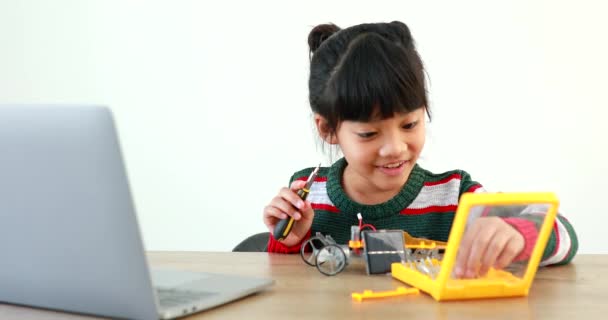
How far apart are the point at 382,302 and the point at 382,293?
23mm

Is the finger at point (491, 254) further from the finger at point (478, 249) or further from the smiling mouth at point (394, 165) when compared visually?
the smiling mouth at point (394, 165)

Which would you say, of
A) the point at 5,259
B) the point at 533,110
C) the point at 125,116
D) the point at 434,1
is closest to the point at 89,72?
the point at 125,116

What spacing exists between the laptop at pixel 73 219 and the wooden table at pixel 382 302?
0.17ft

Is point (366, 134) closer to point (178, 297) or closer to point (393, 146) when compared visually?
point (393, 146)

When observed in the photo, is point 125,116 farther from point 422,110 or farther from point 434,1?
point 422,110

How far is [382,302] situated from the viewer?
0.87 metres

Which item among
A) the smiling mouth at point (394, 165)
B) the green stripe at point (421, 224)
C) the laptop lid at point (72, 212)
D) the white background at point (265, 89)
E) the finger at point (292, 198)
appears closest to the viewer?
the laptop lid at point (72, 212)

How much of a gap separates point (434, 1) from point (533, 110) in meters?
0.48

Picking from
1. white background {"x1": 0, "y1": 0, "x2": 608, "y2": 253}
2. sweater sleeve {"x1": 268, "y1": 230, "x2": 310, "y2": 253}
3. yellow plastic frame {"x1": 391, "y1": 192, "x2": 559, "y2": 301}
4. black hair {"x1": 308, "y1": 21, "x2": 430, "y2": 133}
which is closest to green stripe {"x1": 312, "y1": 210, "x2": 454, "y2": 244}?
sweater sleeve {"x1": 268, "y1": 230, "x2": 310, "y2": 253}

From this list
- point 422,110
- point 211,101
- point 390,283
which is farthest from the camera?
point 211,101

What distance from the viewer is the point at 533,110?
2.52 meters

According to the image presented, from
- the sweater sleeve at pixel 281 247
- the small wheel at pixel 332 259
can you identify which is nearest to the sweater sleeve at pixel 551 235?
the small wheel at pixel 332 259

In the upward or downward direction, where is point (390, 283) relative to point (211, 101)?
upward

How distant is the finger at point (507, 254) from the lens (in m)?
0.90
